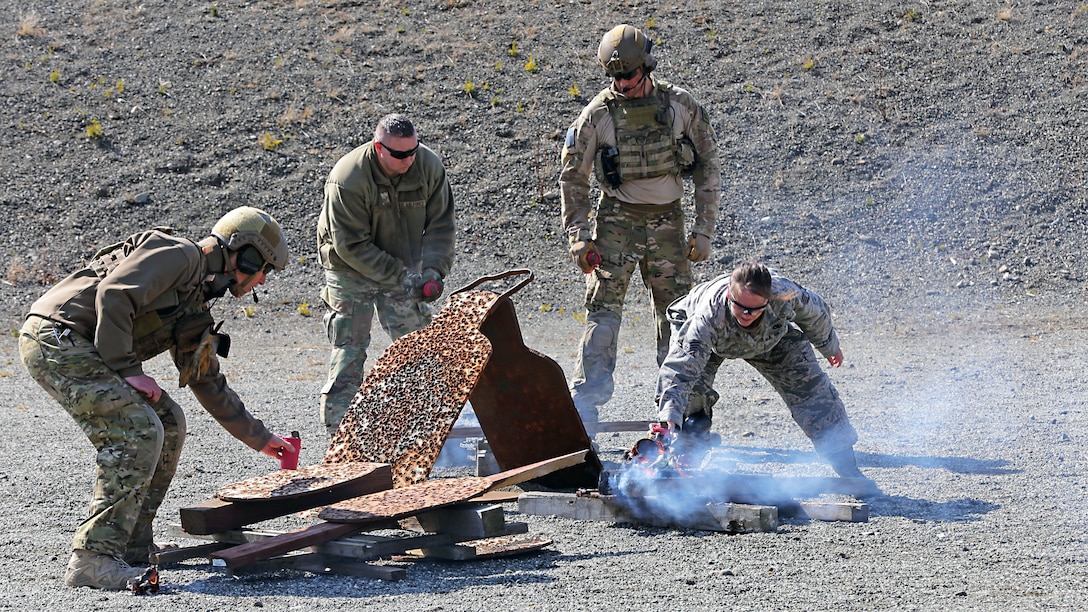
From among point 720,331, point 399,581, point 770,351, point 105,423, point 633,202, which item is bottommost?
point 399,581

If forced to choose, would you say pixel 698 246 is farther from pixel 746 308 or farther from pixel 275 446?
pixel 275 446

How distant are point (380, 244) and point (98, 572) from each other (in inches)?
138

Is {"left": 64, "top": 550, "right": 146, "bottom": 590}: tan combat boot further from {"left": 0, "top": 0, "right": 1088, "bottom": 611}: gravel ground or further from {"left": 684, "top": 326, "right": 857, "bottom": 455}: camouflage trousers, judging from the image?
{"left": 684, "top": 326, "right": 857, "bottom": 455}: camouflage trousers

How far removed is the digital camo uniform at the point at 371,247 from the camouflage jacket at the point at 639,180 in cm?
85

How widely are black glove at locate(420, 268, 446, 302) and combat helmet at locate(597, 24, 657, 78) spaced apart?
1.70m

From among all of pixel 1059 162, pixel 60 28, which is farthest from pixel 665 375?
pixel 60 28

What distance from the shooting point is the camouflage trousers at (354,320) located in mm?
8125

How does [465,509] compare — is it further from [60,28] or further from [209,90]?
[60,28]

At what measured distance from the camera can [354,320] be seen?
325 inches

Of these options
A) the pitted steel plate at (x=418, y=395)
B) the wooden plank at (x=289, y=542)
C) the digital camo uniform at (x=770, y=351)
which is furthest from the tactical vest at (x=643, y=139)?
the wooden plank at (x=289, y=542)

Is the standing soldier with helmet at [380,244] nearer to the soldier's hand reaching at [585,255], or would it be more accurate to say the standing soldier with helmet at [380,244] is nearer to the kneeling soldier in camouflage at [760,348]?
the soldier's hand reaching at [585,255]

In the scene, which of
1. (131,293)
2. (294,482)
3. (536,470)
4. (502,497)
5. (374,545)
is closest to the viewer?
(131,293)

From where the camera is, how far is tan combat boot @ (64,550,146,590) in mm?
5285

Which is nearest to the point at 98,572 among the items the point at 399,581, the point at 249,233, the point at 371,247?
the point at 399,581
